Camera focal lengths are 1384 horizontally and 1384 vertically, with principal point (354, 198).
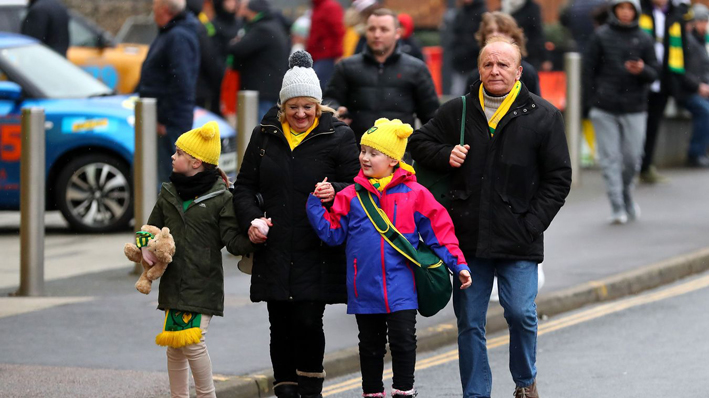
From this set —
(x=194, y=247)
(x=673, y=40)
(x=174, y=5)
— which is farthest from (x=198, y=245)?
(x=673, y=40)

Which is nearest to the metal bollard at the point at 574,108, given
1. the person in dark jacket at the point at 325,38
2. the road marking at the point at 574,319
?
the person in dark jacket at the point at 325,38

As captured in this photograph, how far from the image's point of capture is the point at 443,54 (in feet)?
68.6

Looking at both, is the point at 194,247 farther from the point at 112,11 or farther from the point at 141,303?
the point at 112,11

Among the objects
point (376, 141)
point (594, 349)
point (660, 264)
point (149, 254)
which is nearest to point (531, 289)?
point (376, 141)

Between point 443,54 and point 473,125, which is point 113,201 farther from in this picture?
point 443,54

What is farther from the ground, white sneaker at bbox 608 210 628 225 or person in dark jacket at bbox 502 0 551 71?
person in dark jacket at bbox 502 0 551 71

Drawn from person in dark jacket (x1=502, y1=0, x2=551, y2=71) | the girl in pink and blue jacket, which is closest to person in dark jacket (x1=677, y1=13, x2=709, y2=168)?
person in dark jacket (x1=502, y1=0, x2=551, y2=71)

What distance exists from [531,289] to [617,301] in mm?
4060

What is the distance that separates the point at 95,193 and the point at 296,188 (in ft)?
21.9

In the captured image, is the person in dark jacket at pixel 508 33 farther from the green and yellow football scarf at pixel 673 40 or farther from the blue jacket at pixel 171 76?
the green and yellow football scarf at pixel 673 40

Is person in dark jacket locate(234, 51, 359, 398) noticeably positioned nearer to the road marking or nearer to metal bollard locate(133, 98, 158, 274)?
the road marking

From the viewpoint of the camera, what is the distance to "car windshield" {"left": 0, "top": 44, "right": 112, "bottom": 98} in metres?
13.2

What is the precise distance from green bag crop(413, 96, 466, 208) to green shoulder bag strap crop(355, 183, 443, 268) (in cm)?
36

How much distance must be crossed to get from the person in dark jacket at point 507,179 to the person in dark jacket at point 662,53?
9.83 metres
